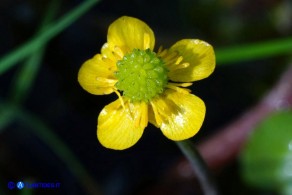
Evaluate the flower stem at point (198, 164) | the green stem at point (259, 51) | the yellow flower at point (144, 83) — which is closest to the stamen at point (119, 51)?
the yellow flower at point (144, 83)

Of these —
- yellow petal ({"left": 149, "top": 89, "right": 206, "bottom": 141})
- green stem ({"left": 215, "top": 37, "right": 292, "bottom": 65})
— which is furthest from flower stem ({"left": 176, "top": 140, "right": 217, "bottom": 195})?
green stem ({"left": 215, "top": 37, "right": 292, "bottom": 65})

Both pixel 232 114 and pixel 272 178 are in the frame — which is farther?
pixel 232 114

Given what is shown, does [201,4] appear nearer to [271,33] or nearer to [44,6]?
[271,33]

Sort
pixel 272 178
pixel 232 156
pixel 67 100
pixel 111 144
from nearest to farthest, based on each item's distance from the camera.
Result: pixel 111 144 → pixel 272 178 → pixel 232 156 → pixel 67 100

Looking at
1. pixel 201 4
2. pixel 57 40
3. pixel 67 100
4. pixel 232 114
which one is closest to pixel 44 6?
pixel 57 40

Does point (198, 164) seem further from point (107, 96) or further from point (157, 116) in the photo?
point (107, 96)

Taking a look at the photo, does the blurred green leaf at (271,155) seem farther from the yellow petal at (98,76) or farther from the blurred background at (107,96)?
the yellow petal at (98,76)
